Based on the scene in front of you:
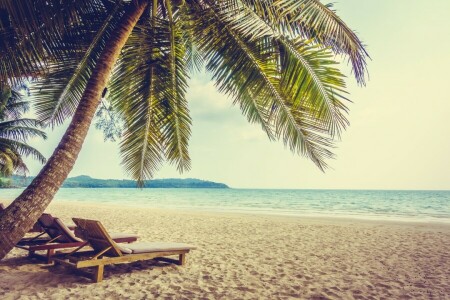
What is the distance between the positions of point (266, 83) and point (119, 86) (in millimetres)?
2698

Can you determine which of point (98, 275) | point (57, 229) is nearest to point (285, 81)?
point (98, 275)

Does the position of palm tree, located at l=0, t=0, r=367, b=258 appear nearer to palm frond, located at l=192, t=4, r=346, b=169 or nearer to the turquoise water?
palm frond, located at l=192, t=4, r=346, b=169

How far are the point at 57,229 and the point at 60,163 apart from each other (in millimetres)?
2217

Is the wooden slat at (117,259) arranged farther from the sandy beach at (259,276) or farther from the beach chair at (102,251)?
the sandy beach at (259,276)

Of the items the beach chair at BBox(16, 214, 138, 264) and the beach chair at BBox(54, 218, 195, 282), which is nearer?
the beach chair at BBox(54, 218, 195, 282)

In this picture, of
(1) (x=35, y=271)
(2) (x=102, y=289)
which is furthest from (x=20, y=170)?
(2) (x=102, y=289)

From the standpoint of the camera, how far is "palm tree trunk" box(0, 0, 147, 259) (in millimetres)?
2906

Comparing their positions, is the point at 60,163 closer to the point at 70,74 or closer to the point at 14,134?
the point at 70,74

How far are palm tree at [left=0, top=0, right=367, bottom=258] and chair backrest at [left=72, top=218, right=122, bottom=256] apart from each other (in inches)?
33.5

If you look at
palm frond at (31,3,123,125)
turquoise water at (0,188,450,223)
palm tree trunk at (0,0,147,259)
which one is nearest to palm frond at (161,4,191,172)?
palm frond at (31,3,123,125)

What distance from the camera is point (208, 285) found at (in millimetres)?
3939

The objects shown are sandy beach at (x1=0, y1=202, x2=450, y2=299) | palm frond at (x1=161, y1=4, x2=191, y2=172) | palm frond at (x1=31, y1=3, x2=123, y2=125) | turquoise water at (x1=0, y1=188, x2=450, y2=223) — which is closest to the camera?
sandy beach at (x1=0, y1=202, x2=450, y2=299)

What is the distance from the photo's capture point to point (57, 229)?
491 cm

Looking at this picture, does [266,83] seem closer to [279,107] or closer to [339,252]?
[279,107]
